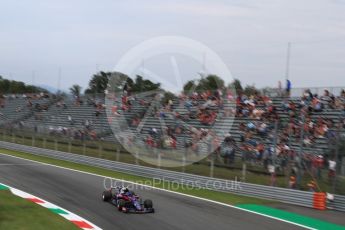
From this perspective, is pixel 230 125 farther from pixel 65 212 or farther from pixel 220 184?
pixel 65 212

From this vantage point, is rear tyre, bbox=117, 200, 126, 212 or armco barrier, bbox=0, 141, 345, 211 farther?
armco barrier, bbox=0, 141, 345, 211

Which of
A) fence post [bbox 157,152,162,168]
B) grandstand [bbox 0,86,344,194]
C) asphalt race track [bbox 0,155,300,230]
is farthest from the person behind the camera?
fence post [bbox 157,152,162,168]

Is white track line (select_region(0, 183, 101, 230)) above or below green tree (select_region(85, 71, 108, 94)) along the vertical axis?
below

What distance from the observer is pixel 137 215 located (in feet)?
33.4

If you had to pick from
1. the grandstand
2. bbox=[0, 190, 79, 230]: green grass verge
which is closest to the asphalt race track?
bbox=[0, 190, 79, 230]: green grass verge

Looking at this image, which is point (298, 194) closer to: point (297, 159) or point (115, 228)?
point (297, 159)

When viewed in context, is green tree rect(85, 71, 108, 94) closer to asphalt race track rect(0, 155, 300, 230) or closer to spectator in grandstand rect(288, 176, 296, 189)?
asphalt race track rect(0, 155, 300, 230)

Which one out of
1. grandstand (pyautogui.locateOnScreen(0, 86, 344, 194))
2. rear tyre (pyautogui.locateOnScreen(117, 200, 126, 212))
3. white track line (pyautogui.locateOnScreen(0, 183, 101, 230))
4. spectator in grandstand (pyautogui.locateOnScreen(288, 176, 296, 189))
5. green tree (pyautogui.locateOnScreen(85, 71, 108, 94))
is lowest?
white track line (pyautogui.locateOnScreen(0, 183, 101, 230))

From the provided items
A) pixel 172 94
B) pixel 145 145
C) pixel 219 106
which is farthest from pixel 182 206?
pixel 172 94

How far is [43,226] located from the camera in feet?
28.6

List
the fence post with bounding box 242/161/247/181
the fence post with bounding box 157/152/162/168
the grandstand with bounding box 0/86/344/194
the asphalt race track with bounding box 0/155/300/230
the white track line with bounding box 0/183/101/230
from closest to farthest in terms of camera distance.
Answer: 1. the white track line with bounding box 0/183/101/230
2. the asphalt race track with bounding box 0/155/300/230
3. the grandstand with bounding box 0/86/344/194
4. the fence post with bounding box 242/161/247/181
5. the fence post with bounding box 157/152/162/168

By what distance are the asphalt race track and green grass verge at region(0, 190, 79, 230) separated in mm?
620

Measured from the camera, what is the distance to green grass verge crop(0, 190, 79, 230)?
864 cm

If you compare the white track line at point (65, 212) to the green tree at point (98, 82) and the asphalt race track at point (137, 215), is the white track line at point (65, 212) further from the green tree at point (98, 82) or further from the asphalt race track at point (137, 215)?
the green tree at point (98, 82)
